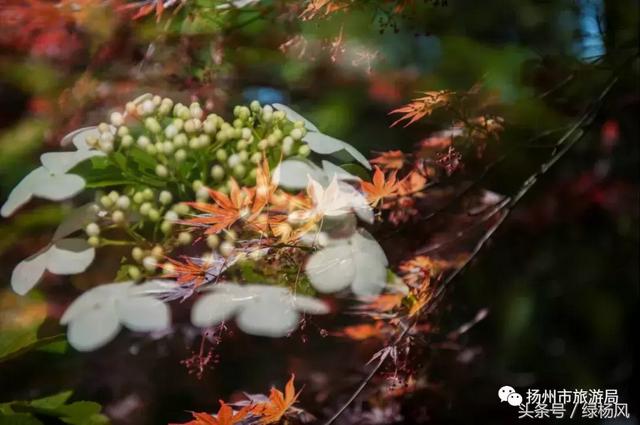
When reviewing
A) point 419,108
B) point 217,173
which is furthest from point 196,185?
point 419,108

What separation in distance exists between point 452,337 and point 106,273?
0.35 metres

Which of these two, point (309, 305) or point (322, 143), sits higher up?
point (322, 143)

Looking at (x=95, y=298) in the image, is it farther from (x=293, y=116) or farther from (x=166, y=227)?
(x=293, y=116)

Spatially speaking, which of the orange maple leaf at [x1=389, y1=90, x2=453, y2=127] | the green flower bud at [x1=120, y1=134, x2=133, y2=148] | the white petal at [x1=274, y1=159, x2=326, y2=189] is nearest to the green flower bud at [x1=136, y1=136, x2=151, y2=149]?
the green flower bud at [x1=120, y1=134, x2=133, y2=148]

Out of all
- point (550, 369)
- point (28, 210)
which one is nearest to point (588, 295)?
point (550, 369)

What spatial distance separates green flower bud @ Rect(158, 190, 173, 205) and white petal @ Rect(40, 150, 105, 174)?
2.5 inches

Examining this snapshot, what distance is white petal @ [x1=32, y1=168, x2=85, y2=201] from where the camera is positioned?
1.79 feet

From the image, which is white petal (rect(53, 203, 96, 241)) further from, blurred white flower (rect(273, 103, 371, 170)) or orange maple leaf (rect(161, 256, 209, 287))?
blurred white flower (rect(273, 103, 371, 170))

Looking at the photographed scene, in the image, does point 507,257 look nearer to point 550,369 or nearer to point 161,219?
point 550,369

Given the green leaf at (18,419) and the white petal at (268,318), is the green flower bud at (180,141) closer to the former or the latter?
the white petal at (268,318)

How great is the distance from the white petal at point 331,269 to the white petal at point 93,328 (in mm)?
170

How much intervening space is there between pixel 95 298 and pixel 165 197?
104 millimetres

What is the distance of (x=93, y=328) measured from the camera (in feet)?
1.78

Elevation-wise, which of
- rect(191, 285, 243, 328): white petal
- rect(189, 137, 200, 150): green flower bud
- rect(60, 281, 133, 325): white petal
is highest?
rect(189, 137, 200, 150): green flower bud
